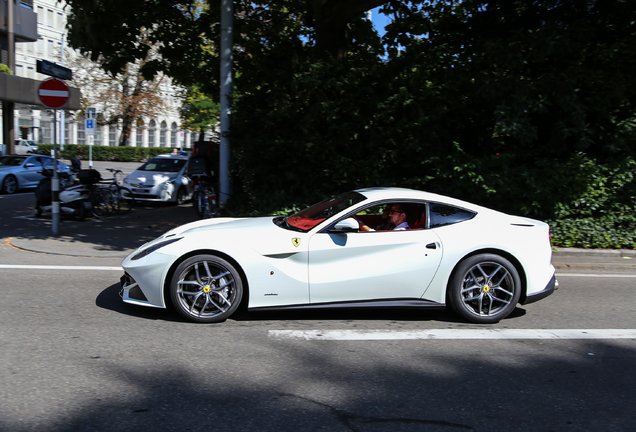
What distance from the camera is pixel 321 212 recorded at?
5.87 m

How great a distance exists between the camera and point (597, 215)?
10141 millimetres

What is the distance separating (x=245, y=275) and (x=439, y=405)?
225cm

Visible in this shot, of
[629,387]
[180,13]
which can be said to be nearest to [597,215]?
[629,387]

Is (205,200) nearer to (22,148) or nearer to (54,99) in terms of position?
(54,99)

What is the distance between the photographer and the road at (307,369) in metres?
3.43

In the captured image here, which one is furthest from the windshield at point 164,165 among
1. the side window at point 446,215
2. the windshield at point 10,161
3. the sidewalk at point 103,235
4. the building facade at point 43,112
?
the building facade at point 43,112

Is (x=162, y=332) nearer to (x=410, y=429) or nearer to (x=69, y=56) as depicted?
(x=410, y=429)

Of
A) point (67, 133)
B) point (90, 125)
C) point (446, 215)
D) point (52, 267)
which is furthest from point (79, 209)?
point (67, 133)

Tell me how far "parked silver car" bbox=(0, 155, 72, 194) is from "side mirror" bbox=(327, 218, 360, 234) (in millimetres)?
15399

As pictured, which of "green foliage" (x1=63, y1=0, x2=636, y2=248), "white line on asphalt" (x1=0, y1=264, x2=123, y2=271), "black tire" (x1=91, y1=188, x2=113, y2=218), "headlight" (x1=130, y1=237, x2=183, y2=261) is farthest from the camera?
"black tire" (x1=91, y1=188, x2=113, y2=218)

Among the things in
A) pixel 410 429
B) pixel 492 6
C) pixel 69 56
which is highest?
pixel 69 56

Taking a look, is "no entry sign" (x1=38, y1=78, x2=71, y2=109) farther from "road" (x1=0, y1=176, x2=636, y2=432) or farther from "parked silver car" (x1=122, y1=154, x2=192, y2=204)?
"road" (x1=0, y1=176, x2=636, y2=432)

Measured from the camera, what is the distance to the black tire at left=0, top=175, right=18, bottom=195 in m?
18.0

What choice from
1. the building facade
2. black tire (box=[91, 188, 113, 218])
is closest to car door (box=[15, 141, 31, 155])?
the building facade
